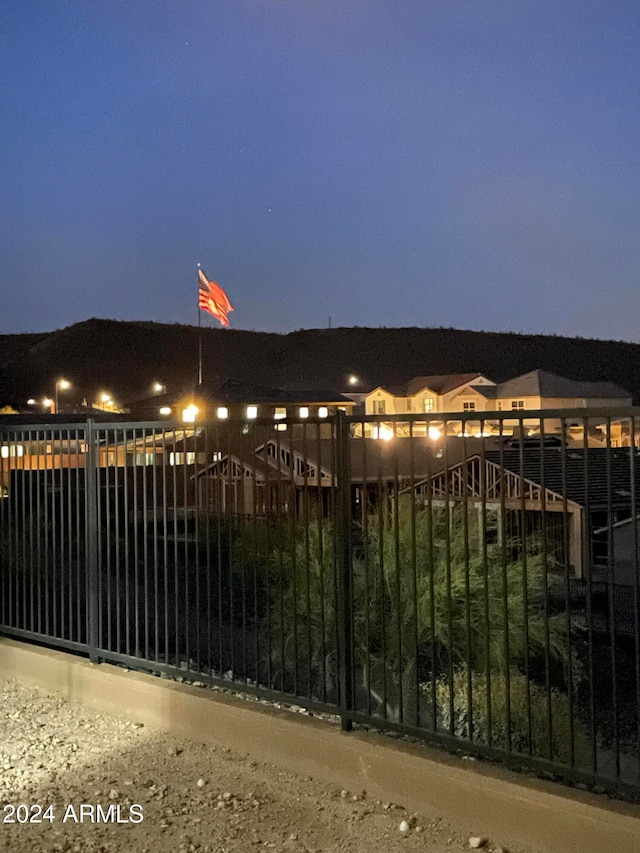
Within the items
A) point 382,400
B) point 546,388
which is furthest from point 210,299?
point 546,388

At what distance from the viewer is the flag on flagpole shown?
47.7 metres

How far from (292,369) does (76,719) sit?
447 feet

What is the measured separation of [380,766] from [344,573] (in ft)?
A: 3.27

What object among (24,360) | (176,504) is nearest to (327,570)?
(176,504)

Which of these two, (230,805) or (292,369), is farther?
(292,369)

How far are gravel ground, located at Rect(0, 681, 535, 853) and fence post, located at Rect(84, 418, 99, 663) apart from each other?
2.74 feet

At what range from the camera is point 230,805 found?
4.68 m

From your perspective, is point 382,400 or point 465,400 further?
point 382,400

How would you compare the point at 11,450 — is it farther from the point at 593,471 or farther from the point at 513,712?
the point at 513,712

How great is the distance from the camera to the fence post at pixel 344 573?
4922 mm

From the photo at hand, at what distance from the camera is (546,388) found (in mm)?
66312

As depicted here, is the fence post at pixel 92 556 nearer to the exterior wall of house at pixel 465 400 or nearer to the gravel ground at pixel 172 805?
the gravel ground at pixel 172 805

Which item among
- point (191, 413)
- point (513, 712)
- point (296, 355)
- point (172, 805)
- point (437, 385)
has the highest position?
point (296, 355)

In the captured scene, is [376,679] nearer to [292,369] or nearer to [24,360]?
[24,360]
